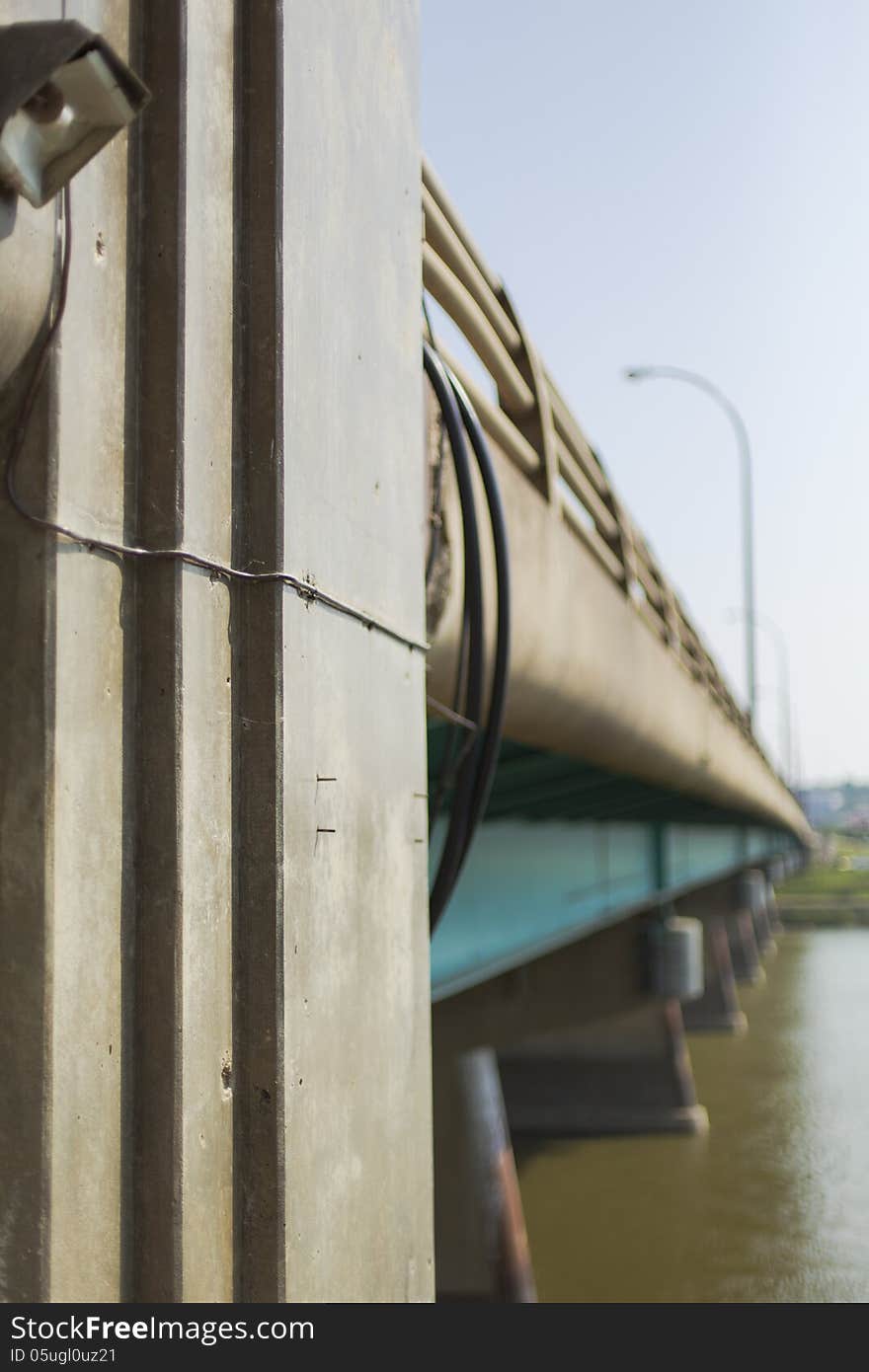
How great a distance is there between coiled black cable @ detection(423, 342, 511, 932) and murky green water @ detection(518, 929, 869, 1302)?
454 inches

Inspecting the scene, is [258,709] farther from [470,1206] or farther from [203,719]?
[470,1206]

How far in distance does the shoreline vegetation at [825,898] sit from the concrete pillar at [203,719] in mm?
68716

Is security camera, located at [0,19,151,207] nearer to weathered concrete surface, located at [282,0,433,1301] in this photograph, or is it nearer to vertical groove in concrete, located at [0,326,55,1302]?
vertical groove in concrete, located at [0,326,55,1302]

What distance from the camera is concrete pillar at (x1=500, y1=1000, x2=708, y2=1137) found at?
2239 centimetres

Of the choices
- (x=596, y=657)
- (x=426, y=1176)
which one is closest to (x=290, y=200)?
(x=426, y=1176)

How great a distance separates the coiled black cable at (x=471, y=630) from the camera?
11.6 feet

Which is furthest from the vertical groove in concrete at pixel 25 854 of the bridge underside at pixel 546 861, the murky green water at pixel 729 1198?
the murky green water at pixel 729 1198

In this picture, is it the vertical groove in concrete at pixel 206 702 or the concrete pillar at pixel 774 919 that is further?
the concrete pillar at pixel 774 919

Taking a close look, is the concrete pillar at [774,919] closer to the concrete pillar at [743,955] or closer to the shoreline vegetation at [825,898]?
the shoreline vegetation at [825,898]

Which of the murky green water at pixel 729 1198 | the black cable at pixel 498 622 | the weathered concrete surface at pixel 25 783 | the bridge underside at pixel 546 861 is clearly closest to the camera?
the weathered concrete surface at pixel 25 783

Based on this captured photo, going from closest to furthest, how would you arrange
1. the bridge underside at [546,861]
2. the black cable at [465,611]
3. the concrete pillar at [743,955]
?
the black cable at [465,611], the bridge underside at [546,861], the concrete pillar at [743,955]

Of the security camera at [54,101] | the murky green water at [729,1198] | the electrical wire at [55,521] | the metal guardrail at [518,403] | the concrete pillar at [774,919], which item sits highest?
the metal guardrail at [518,403]

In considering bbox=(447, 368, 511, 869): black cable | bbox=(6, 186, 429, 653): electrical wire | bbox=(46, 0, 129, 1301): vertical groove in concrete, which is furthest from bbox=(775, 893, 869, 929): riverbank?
bbox=(46, 0, 129, 1301): vertical groove in concrete

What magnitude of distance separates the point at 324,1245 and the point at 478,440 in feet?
6.58
